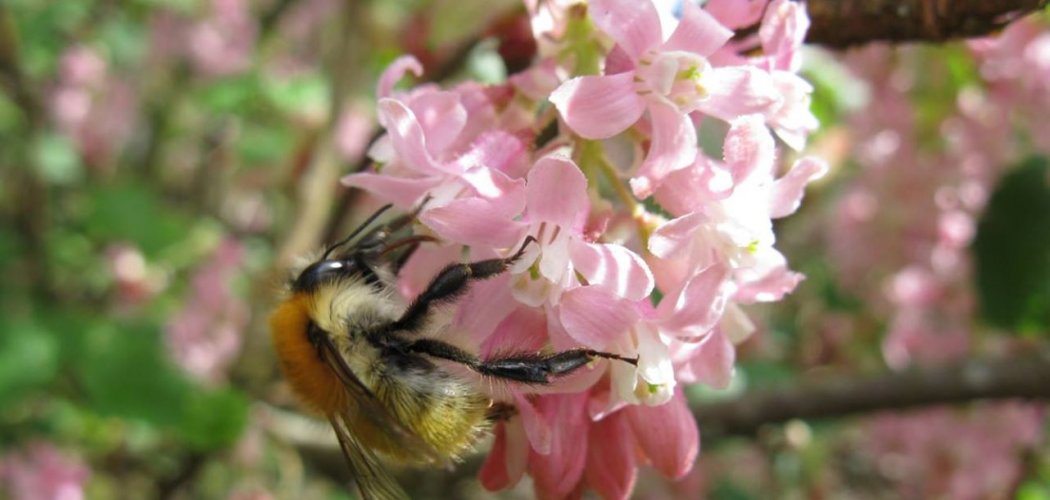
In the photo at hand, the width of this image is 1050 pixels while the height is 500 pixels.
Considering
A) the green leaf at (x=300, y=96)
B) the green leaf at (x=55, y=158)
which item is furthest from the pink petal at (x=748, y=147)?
the green leaf at (x=55, y=158)

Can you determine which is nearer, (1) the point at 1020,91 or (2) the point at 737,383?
(2) the point at 737,383

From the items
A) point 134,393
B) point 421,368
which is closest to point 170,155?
point 134,393

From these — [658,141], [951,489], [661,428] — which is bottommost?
[951,489]

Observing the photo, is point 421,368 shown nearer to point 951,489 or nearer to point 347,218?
point 347,218

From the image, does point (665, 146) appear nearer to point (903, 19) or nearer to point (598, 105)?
point (598, 105)

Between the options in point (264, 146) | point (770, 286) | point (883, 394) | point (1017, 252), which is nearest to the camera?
point (770, 286)

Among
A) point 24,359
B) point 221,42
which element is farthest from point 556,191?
point 221,42

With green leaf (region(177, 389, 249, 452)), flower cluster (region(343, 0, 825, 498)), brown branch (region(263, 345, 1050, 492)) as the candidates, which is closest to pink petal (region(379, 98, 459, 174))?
flower cluster (region(343, 0, 825, 498))
